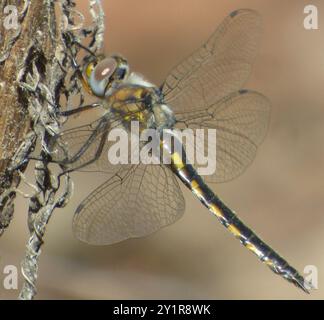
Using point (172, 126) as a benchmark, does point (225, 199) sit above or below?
above

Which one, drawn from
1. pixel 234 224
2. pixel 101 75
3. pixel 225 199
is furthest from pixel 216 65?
pixel 225 199

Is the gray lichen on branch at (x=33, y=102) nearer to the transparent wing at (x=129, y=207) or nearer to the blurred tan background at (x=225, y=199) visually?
the transparent wing at (x=129, y=207)

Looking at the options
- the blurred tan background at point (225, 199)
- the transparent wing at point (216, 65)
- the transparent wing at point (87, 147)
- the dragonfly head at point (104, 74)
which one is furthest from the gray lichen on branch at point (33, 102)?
the blurred tan background at point (225, 199)

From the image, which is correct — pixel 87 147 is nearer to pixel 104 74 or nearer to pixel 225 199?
pixel 104 74

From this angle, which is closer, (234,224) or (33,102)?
(33,102)

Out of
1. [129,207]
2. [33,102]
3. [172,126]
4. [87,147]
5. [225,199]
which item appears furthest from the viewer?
[225,199]
